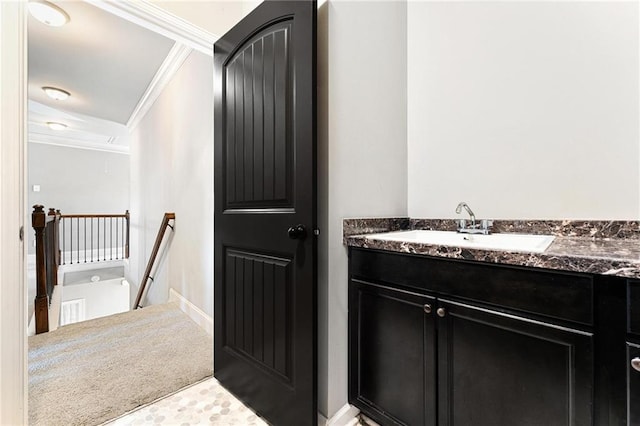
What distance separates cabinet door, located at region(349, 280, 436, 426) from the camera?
1.00 metres

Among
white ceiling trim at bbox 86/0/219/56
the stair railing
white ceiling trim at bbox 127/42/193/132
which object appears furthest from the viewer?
the stair railing

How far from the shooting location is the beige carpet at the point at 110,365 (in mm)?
1380

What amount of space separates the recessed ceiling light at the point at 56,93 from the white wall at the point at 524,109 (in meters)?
4.58

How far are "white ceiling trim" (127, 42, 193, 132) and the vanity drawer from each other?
2.94 meters

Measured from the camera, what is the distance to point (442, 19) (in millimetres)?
1601

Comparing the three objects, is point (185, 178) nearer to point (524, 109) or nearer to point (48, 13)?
point (48, 13)

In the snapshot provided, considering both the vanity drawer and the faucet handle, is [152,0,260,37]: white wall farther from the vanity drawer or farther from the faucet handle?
the faucet handle

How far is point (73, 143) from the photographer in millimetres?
6473

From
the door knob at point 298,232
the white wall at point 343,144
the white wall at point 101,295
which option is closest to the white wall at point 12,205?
the door knob at point 298,232

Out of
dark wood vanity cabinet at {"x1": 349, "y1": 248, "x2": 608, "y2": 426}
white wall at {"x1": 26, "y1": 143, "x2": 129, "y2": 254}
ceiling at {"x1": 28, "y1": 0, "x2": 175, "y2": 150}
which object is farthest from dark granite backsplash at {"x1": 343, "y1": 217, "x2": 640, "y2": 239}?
white wall at {"x1": 26, "y1": 143, "x2": 129, "y2": 254}

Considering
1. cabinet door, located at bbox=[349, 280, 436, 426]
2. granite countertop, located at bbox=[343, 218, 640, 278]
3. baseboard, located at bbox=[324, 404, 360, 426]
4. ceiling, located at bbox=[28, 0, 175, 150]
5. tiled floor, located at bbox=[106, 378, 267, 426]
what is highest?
ceiling, located at bbox=[28, 0, 175, 150]

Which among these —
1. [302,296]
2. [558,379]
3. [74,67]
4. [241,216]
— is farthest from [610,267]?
[74,67]

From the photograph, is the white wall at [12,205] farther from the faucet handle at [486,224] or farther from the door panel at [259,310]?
the faucet handle at [486,224]

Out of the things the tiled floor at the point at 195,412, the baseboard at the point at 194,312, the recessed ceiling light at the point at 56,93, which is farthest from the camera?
the recessed ceiling light at the point at 56,93
